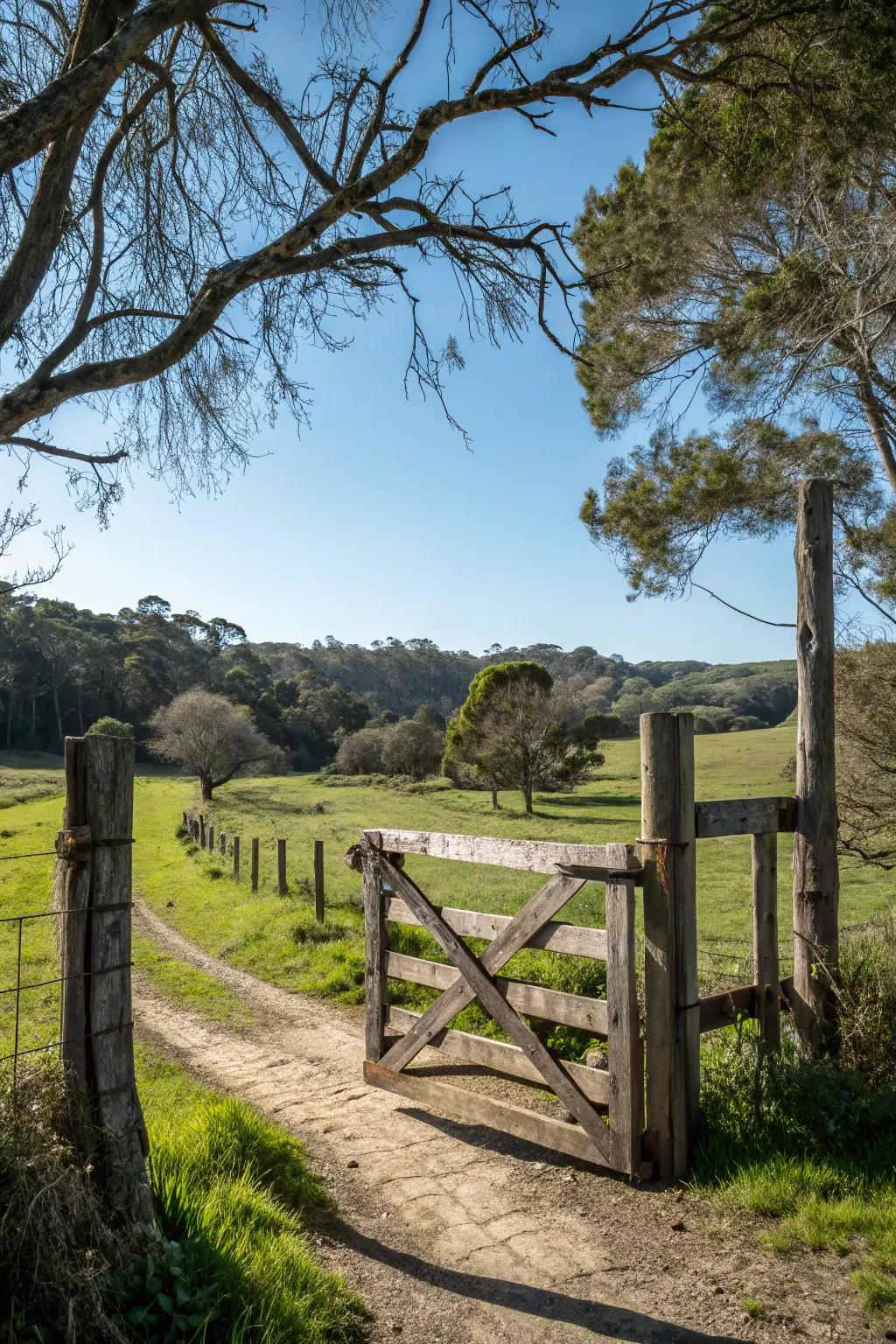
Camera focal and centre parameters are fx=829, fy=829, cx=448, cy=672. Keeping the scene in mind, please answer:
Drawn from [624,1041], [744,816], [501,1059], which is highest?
[744,816]

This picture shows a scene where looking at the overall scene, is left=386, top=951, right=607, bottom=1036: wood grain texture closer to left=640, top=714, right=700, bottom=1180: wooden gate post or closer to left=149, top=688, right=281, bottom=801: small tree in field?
left=640, top=714, right=700, bottom=1180: wooden gate post

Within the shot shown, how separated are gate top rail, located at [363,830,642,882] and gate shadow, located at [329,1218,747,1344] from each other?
6.62 feet

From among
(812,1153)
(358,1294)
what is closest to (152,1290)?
(358,1294)

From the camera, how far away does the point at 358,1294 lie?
3902 millimetres

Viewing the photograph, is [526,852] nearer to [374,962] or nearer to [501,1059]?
[501,1059]

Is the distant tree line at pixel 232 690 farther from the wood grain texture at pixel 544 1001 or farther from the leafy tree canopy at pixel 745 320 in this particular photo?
the wood grain texture at pixel 544 1001

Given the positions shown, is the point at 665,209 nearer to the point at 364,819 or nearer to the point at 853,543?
the point at 853,543

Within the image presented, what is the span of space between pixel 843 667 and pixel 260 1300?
36.3 ft

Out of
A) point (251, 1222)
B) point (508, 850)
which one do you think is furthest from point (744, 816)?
point (251, 1222)

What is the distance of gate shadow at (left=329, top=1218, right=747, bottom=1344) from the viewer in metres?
3.59

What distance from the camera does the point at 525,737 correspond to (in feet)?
148

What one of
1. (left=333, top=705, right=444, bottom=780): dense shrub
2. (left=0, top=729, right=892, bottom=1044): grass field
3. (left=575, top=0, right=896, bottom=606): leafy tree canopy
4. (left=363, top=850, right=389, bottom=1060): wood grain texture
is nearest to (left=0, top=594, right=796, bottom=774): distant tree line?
(left=333, top=705, right=444, bottom=780): dense shrub

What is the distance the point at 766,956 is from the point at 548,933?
1568mm

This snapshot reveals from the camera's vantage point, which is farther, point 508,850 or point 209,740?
point 209,740
